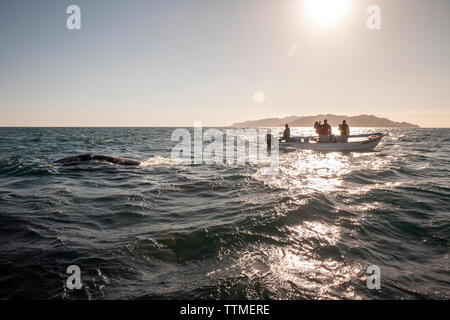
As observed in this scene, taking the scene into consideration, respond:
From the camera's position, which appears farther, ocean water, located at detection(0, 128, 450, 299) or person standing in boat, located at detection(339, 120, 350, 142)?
person standing in boat, located at detection(339, 120, 350, 142)

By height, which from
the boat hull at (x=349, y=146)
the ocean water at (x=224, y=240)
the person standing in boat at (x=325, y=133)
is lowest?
the ocean water at (x=224, y=240)

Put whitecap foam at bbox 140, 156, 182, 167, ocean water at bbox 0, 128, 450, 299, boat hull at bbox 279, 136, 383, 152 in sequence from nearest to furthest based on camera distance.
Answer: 1. ocean water at bbox 0, 128, 450, 299
2. whitecap foam at bbox 140, 156, 182, 167
3. boat hull at bbox 279, 136, 383, 152

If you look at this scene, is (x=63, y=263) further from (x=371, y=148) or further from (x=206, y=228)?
(x=371, y=148)

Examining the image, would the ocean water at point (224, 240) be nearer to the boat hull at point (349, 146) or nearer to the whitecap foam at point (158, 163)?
the whitecap foam at point (158, 163)

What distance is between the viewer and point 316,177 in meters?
11.8

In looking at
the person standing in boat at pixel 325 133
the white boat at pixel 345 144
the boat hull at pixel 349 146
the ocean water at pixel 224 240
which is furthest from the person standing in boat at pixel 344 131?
the ocean water at pixel 224 240

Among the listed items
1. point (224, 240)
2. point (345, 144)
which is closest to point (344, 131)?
point (345, 144)

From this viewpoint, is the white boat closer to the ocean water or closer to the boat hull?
the boat hull

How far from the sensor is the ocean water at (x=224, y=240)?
11.6 ft

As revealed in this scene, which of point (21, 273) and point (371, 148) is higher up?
point (371, 148)

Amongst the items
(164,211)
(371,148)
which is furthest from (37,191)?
(371,148)

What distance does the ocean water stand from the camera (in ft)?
11.6

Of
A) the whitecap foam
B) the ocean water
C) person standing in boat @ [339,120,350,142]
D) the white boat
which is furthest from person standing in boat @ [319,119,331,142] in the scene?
the whitecap foam
